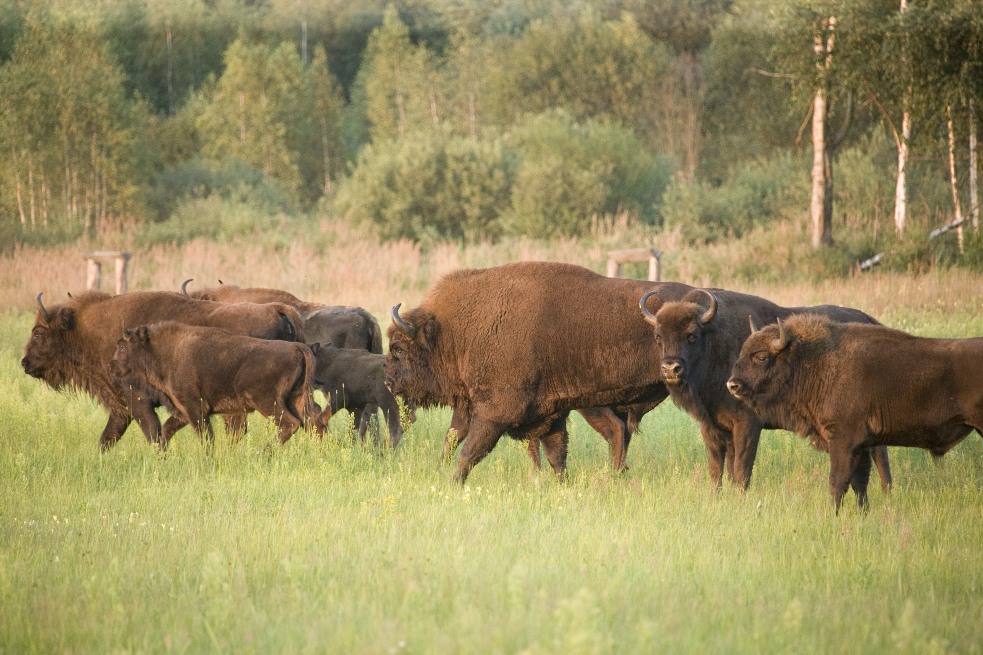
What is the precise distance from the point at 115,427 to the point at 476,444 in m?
3.95

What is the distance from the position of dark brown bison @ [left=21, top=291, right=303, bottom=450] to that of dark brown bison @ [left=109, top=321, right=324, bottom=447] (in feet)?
1.45

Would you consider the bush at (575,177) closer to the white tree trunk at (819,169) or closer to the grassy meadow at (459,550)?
the white tree trunk at (819,169)

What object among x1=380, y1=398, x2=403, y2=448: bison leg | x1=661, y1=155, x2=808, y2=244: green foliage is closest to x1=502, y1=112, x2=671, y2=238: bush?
x1=661, y1=155, x2=808, y2=244: green foliage

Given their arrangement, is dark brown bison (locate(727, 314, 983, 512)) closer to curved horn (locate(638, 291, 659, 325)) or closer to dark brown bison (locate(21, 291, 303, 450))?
curved horn (locate(638, 291, 659, 325))

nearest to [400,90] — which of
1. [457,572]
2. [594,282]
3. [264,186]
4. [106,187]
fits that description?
[264,186]

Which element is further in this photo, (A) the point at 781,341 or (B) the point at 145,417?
(B) the point at 145,417

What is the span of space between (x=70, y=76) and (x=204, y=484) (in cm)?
3445

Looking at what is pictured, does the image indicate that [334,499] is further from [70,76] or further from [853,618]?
[70,76]

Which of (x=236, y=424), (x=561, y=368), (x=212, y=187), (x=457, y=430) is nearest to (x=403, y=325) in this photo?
(x=457, y=430)

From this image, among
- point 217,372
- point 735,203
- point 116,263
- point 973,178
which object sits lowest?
point 735,203

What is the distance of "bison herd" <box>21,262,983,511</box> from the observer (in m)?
8.52

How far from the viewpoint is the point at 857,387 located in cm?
853

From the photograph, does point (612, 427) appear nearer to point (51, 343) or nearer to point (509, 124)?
point (51, 343)

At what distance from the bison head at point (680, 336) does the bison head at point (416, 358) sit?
78.7 inches
